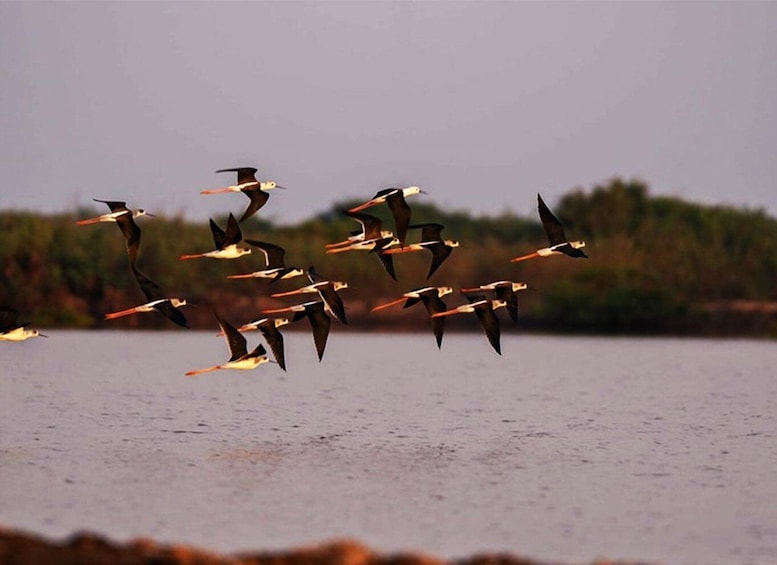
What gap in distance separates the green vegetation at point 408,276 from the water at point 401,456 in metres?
7.69

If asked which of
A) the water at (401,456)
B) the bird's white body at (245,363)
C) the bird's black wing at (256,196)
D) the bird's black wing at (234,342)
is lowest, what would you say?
the water at (401,456)

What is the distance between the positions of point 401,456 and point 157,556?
283 inches

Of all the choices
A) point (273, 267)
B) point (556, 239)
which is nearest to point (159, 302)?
point (273, 267)

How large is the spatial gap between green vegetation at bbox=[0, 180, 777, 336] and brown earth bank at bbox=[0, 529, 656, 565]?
26.6 m

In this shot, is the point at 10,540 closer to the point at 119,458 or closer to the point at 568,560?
the point at 568,560

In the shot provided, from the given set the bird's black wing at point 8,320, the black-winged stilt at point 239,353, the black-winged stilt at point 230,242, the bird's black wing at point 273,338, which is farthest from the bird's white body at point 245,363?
the bird's black wing at point 8,320

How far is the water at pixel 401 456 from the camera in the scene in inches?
504

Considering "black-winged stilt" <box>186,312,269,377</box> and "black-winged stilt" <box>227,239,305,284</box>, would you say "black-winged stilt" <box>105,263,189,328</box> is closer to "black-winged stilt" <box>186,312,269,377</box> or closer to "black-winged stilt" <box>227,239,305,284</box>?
"black-winged stilt" <box>186,312,269,377</box>

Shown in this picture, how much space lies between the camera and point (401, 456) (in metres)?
17.0

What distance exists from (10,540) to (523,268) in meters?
30.5

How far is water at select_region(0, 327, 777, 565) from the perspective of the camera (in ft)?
42.0

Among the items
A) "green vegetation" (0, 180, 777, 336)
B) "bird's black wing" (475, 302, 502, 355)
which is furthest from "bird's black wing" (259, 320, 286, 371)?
"green vegetation" (0, 180, 777, 336)

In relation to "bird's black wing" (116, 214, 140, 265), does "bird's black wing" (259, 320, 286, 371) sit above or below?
below

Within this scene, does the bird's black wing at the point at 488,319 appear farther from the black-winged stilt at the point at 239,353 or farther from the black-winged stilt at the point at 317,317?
the black-winged stilt at the point at 239,353
